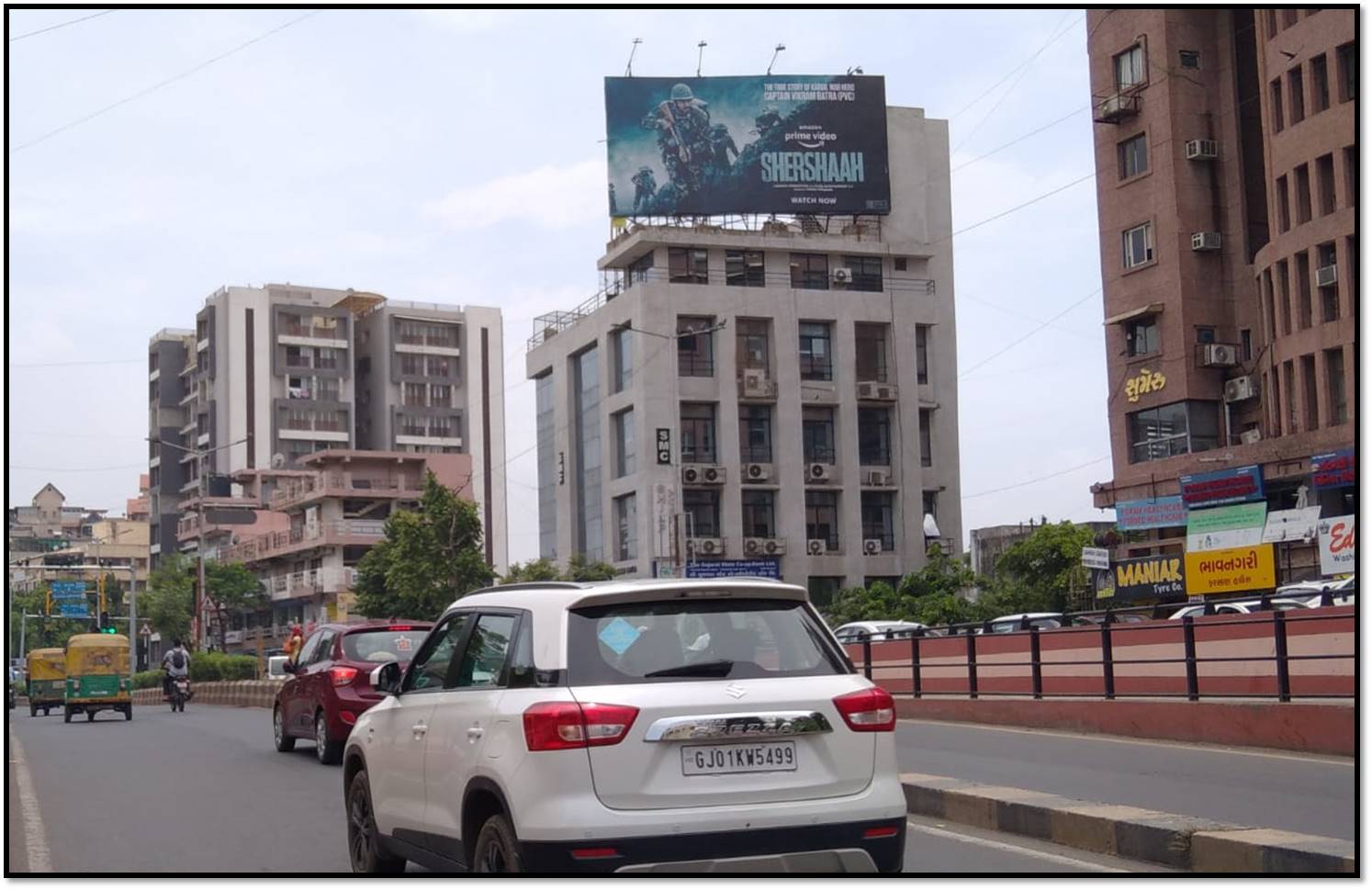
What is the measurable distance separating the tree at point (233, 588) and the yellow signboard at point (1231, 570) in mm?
63048

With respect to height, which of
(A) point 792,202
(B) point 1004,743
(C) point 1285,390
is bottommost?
(B) point 1004,743

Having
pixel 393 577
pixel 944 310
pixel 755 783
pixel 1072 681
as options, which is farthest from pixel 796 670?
pixel 944 310

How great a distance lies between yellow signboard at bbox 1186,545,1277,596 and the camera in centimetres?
4672

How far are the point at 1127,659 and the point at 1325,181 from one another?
31.9m

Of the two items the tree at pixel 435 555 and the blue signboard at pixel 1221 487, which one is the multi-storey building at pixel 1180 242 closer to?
the blue signboard at pixel 1221 487

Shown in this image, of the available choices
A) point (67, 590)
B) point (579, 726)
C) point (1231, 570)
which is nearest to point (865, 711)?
point (579, 726)

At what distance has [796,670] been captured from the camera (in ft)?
23.5

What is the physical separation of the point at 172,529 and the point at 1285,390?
90030 millimetres

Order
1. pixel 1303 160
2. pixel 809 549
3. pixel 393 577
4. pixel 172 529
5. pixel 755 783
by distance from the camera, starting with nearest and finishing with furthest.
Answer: pixel 755 783 < pixel 1303 160 < pixel 393 577 < pixel 809 549 < pixel 172 529

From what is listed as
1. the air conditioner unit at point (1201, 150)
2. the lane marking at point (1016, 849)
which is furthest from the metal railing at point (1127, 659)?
the air conditioner unit at point (1201, 150)

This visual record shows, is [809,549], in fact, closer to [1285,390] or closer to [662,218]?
[662,218]

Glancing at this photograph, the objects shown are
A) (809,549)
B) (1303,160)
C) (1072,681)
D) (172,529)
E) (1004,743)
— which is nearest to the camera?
(1004,743)

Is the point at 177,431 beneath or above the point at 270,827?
above

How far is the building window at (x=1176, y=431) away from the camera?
184 feet
